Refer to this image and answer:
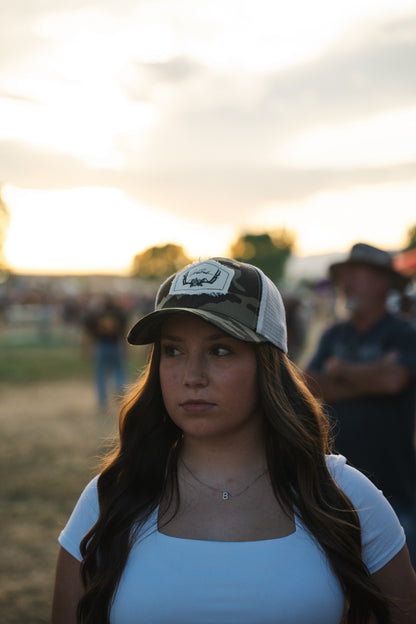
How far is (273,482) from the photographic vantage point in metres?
1.77

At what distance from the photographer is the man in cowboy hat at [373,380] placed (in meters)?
2.72

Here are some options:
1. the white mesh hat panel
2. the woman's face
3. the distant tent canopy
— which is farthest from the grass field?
the distant tent canopy

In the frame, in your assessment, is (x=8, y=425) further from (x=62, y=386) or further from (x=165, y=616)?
(x=165, y=616)

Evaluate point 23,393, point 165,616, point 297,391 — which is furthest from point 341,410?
point 23,393

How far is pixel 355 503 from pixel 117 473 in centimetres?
73

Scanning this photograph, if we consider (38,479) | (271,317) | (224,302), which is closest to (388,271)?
(271,317)

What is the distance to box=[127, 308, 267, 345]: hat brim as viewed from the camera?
1.65 metres

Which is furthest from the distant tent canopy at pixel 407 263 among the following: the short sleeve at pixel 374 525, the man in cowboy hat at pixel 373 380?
the short sleeve at pixel 374 525

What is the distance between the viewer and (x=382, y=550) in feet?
5.59

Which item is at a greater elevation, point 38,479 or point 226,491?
point 226,491

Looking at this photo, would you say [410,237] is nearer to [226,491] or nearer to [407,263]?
[407,263]

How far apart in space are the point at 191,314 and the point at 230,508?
22.1 inches

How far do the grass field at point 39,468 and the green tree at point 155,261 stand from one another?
76130 millimetres

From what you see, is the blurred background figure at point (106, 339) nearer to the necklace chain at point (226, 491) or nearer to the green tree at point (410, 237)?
the necklace chain at point (226, 491)
